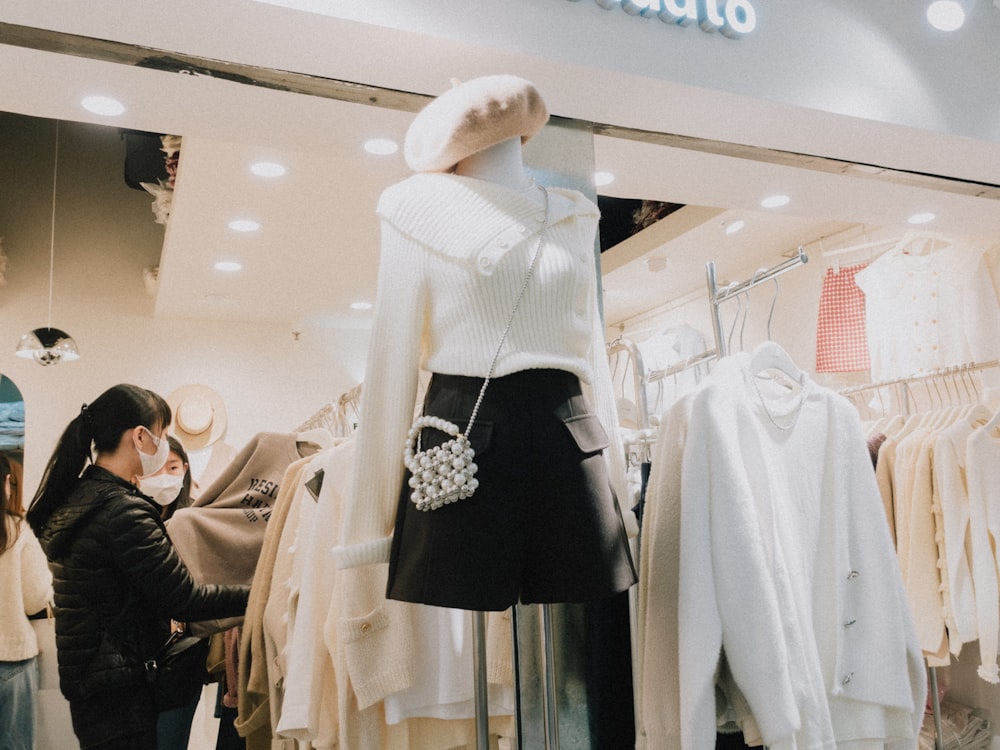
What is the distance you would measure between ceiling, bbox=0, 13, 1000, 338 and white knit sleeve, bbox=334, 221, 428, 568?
755mm

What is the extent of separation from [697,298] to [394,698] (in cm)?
296

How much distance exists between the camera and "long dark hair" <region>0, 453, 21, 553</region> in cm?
193

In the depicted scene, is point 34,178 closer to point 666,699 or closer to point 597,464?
point 597,464

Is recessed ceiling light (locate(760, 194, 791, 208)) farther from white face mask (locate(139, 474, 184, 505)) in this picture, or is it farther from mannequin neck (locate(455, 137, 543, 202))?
white face mask (locate(139, 474, 184, 505))

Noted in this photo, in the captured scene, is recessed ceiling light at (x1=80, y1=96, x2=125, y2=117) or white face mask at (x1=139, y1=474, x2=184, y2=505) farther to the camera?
white face mask at (x1=139, y1=474, x2=184, y2=505)

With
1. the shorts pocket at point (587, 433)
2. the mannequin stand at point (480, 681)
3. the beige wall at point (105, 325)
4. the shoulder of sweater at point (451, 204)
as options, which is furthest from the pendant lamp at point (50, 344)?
the shorts pocket at point (587, 433)

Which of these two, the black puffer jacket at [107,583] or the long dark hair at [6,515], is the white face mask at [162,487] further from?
the long dark hair at [6,515]

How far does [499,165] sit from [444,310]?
11.3 inches

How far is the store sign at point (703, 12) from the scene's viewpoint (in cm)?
179

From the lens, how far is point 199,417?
8.96ft

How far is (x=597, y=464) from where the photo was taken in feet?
3.82

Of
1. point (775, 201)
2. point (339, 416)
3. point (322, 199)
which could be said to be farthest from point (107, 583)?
point (775, 201)

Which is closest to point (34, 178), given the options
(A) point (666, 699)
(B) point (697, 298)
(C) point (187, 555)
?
(C) point (187, 555)

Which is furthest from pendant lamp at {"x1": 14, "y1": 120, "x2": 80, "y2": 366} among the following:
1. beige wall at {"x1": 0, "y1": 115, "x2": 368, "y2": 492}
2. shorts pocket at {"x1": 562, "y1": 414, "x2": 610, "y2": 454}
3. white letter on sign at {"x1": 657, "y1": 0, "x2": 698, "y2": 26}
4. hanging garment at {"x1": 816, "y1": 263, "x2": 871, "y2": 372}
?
hanging garment at {"x1": 816, "y1": 263, "x2": 871, "y2": 372}
